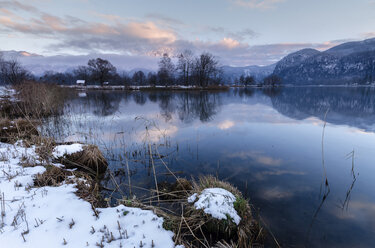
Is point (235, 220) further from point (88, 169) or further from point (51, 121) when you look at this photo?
point (51, 121)

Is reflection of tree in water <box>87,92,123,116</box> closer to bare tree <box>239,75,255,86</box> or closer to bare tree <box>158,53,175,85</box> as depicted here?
bare tree <box>158,53,175,85</box>

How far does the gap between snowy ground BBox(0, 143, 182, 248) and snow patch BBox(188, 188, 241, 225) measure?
936 mm

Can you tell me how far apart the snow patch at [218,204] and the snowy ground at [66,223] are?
936 millimetres

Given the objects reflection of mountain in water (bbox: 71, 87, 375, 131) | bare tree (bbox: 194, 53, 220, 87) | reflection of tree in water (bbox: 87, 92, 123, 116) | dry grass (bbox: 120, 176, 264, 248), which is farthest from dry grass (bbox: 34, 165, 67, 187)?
bare tree (bbox: 194, 53, 220, 87)

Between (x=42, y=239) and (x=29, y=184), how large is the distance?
269 centimetres

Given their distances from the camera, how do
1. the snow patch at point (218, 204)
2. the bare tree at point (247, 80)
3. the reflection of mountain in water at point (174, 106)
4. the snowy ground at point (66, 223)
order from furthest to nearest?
the bare tree at point (247, 80) < the reflection of mountain in water at point (174, 106) < the snow patch at point (218, 204) < the snowy ground at point (66, 223)

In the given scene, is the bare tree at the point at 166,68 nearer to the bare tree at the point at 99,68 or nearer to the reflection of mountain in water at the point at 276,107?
the bare tree at the point at 99,68

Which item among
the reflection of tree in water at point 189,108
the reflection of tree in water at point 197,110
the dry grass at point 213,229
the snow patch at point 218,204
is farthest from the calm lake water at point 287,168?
the reflection of tree in water at point 189,108

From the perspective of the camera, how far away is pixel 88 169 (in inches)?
266

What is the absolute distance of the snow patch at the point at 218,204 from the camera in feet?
12.0

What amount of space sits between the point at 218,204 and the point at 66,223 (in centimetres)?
320

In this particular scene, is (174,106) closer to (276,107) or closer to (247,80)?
(276,107)

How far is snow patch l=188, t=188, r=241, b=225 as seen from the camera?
366 cm

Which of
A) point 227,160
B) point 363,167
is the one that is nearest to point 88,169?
point 227,160
